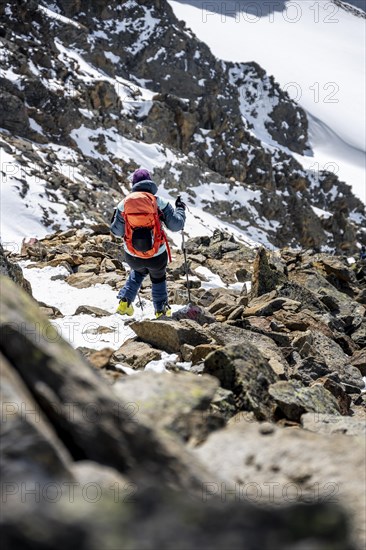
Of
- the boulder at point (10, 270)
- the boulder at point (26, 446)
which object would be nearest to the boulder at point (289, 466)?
the boulder at point (26, 446)

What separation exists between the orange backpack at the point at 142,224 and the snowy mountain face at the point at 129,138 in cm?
1701

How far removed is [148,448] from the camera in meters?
2.26

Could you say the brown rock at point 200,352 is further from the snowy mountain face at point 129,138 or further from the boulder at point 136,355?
the snowy mountain face at point 129,138

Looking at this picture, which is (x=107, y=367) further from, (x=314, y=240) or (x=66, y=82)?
(x=314, y=240)

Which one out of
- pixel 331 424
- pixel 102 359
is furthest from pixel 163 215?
pixel 331 424

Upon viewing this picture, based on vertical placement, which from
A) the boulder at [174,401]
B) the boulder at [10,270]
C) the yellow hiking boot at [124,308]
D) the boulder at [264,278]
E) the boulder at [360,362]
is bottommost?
the boulder at [264,278]

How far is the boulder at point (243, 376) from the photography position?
14.8 ft

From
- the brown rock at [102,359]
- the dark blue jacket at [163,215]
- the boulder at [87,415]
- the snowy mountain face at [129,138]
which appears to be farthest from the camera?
the snowy mountain face at [129,138]

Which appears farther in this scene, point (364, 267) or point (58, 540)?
point (364, 267)

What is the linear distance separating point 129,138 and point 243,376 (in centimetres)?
6482

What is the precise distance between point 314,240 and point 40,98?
166 ft

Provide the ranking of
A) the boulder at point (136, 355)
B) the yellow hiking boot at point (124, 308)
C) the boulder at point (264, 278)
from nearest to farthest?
the boulder at point (136, 355), the yellow hiking boot at point (124, 308), the boulder at point (264, 278)

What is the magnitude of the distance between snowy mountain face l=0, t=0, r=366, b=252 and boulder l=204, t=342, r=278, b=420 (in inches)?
817

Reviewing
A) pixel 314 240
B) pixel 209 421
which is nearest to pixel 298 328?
pixel 209 421
